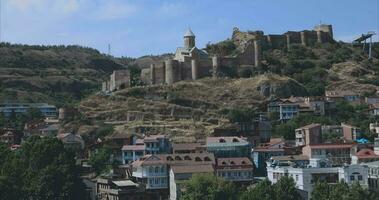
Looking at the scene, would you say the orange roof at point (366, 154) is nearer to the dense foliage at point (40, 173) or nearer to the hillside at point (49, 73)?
the dense foliage at point (40, 173)

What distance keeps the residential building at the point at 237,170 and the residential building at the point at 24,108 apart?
36102 millimetres

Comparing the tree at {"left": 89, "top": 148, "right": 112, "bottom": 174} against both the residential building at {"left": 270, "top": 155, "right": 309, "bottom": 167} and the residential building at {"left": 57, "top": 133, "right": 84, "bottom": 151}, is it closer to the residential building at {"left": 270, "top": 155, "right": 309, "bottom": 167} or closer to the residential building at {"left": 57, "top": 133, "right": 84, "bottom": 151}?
the residential building at {"left": 57, "top": 133, "right": 84, "bottom": 151}

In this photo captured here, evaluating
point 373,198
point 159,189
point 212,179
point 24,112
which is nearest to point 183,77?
point 24,112

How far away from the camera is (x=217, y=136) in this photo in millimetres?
59469

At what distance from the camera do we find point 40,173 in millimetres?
48562

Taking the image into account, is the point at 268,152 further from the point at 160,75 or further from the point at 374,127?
the point at 160,75

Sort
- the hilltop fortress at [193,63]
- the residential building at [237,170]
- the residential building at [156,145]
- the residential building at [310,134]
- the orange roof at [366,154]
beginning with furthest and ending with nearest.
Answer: the hilltop fortress at [193,63] < the residential building at [310,134] < the residential building at [156,145] < the residential building at [237,170] < the orange roof at [366,154]

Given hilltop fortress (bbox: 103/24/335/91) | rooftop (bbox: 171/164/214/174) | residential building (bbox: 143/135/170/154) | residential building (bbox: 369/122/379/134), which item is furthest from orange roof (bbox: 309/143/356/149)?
hilltop fortress (bbox: 103/24/335/91)

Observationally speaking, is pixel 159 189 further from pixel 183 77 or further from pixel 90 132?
pixel 183 77

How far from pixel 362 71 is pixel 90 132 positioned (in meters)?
31.6

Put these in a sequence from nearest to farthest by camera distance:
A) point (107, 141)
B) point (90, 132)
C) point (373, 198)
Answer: point (373, 198)
point (107, 141)
point (90, 132)

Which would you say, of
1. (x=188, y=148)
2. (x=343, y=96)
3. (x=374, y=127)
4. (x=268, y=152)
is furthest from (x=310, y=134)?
(x=343, y=96)

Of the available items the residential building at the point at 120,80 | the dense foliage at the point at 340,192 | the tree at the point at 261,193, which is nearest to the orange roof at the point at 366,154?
the dense foliage at the point at 340,192

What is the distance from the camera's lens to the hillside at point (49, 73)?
316 feet
